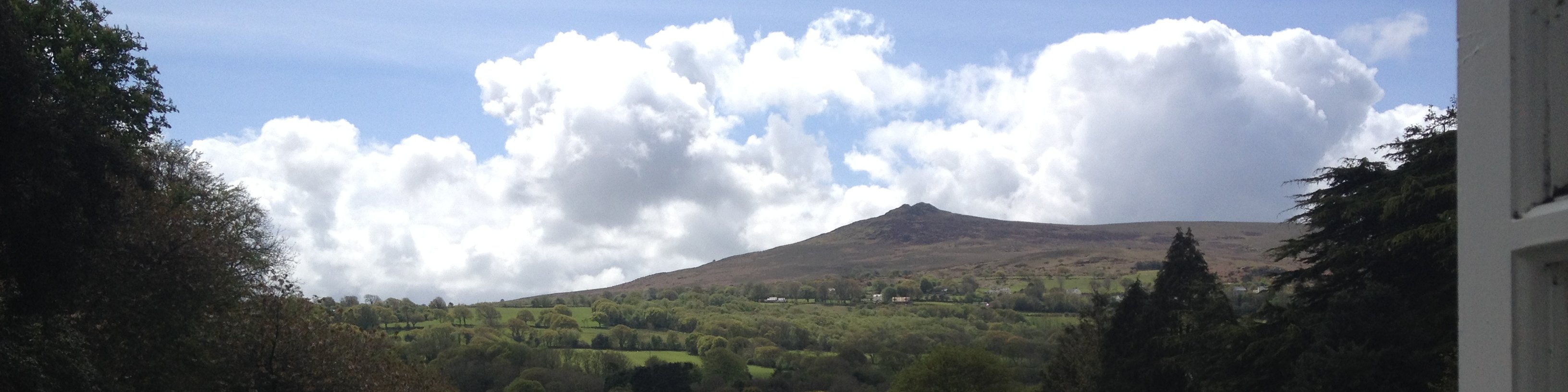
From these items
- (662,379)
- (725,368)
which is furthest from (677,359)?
(662,379)

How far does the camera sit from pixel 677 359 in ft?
356

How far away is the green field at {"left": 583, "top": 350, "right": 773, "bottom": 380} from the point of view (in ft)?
332

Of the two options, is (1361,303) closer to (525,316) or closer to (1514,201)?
(1514,201)

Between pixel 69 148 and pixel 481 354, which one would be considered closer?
pixel 69 148

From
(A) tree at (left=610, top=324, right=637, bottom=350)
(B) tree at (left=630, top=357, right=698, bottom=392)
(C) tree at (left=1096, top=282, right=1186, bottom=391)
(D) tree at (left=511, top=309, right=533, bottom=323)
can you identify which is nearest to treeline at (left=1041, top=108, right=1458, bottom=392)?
(C) tree at (left=1096, top=282, right=1186, bottom=391)

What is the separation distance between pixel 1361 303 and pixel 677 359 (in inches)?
3466

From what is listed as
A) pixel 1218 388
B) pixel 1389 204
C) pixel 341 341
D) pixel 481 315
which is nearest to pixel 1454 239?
pixel 1389 204

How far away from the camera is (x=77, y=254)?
15.4 meters

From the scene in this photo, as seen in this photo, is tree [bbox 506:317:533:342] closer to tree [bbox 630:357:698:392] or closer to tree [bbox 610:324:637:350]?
tree [bbox 610:324:637:350]

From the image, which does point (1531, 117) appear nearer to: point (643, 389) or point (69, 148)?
point (69, 148)

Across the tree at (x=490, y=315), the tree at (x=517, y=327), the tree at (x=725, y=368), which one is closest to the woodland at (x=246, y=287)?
the tree at (x=725, y=368)

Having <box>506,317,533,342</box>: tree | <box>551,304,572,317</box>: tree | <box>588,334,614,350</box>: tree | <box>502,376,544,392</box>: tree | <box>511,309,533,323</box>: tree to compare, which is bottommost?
A: <box>502,376,544,392</box>: tree

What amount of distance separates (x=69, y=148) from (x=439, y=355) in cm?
6141

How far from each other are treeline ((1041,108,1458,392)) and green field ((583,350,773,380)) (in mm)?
69254
